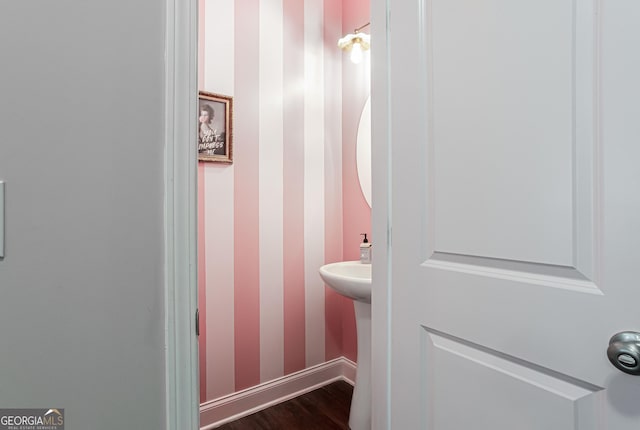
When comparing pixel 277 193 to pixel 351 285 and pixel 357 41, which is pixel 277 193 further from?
pixel 357 41

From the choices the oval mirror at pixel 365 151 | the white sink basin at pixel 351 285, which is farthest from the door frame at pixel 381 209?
Result: the oval mirror at pixel 365 151

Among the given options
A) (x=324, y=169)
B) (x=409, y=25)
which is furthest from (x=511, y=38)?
(x=324, y=169)

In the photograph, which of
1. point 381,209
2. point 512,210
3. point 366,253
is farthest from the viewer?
point 366,253

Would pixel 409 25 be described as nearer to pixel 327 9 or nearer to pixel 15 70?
pixel 15 70

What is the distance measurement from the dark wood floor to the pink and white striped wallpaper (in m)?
0.18

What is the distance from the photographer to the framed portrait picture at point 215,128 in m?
1.77

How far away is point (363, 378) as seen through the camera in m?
1.68

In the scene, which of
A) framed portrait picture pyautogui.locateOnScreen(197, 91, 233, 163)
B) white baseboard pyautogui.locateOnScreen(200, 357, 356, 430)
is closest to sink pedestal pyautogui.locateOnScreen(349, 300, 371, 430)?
white baseboard pyautogui.locateOnScreen(200, 357, 356, 430)

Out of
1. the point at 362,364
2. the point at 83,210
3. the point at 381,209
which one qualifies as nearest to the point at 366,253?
the point at 362,364

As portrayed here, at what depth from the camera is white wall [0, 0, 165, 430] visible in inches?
20.3

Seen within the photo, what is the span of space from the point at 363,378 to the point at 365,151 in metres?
1.29

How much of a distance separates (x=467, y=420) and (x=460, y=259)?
0.41 m

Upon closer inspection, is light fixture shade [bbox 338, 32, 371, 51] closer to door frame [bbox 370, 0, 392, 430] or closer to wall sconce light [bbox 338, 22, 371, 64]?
wall sconce light [bbox 338, 22, 371, 64]

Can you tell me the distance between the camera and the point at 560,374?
697mm
